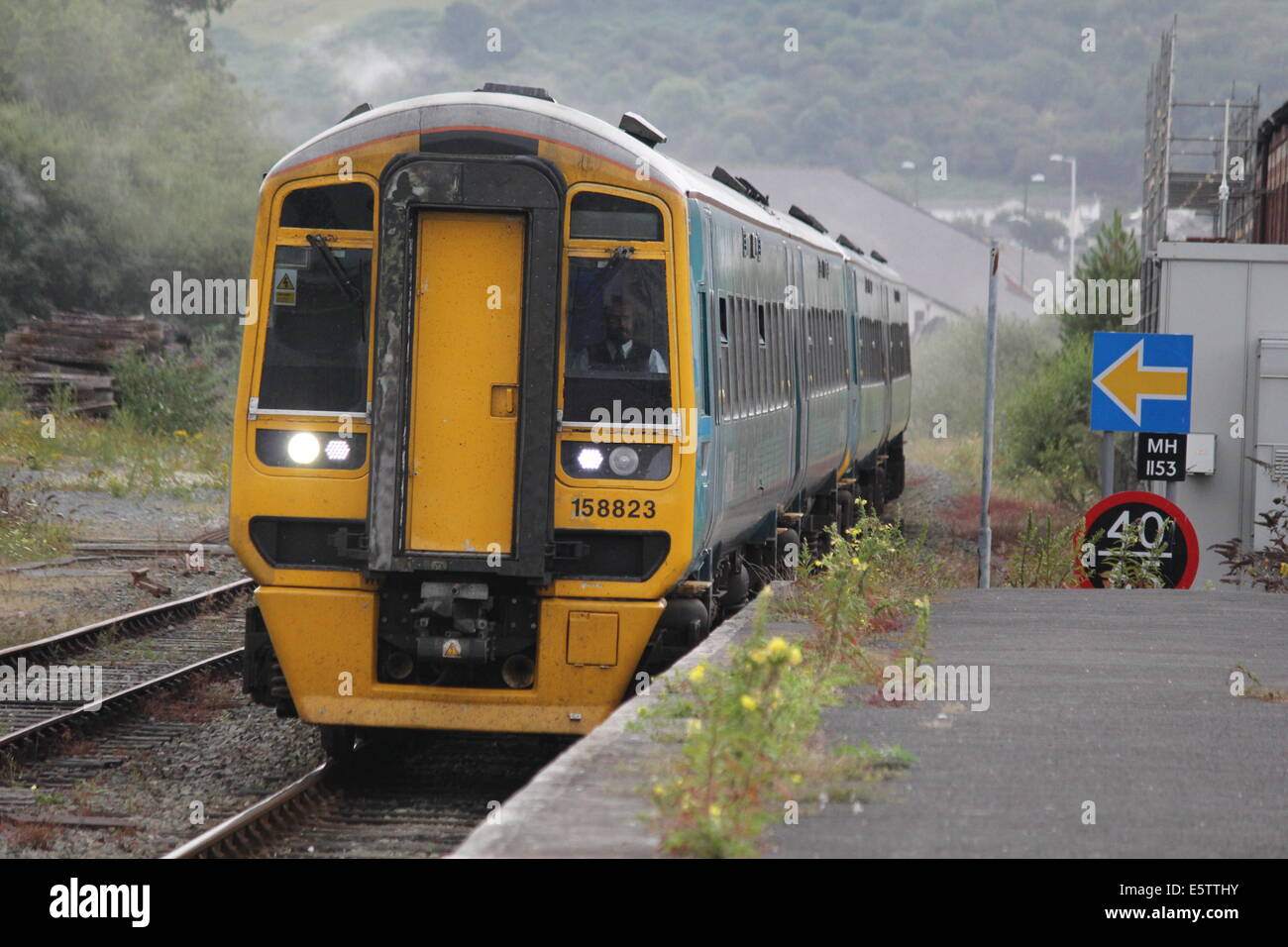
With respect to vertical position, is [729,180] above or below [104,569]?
above

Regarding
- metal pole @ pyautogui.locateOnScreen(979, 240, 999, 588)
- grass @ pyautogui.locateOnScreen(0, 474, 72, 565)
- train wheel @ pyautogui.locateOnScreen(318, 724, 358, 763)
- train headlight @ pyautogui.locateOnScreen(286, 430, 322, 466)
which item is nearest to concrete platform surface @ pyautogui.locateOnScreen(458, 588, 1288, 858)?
train wheel @ pyautogui.locateOnScreen(318, 724, 358, 763)

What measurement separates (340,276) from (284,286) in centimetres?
31

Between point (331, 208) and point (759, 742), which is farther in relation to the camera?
point (331, 208)

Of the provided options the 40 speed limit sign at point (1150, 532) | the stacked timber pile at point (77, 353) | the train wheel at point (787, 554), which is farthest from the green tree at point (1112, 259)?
the train wheel at point (787, 554)

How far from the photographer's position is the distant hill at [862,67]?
17188 cm

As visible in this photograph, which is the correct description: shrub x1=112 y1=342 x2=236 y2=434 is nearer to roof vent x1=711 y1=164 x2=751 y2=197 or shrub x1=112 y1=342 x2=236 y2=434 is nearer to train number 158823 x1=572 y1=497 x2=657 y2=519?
roof vent x1=711 y1=164 x2=751 y2=197

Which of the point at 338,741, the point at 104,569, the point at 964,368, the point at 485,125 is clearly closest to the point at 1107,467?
the point at 338,741

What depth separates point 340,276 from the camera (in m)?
8.83

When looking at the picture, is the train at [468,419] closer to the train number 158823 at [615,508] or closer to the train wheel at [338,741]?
the train number 158823 at [615,508]

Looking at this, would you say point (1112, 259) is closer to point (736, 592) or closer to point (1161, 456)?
point (1161, 456)

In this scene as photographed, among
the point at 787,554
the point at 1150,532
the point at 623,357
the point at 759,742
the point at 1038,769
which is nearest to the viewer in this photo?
the point at 759,742

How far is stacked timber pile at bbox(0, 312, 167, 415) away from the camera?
101 ft

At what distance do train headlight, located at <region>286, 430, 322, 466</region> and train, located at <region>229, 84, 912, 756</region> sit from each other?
1 centimetres
